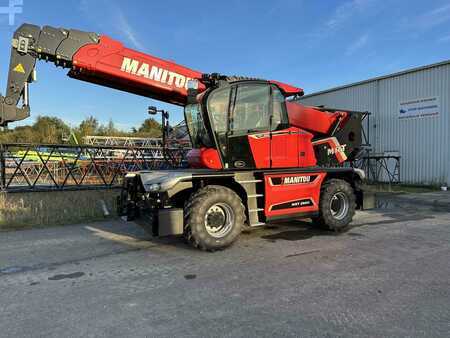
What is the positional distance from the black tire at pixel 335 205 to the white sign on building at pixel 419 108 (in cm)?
1058

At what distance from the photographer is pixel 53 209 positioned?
32.0 ft

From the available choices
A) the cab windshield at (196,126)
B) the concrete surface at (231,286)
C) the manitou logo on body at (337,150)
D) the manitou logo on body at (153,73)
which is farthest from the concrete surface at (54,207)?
the manitou logo on body at (337,150)

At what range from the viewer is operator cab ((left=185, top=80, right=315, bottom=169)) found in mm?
6375

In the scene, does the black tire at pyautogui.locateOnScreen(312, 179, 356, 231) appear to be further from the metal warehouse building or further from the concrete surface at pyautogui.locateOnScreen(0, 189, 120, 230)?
the metal warehouse building

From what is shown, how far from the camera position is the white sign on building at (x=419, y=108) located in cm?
1559

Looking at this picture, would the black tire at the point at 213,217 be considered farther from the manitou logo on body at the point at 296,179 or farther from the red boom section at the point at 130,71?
the red boom section at the point at 130,71

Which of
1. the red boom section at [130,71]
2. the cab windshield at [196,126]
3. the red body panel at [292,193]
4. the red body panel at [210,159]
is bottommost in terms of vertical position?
the red body panel at [292,193]

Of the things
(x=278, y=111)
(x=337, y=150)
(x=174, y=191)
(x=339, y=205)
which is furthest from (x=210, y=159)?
(x=337, y=150)

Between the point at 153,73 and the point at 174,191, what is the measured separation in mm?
2841

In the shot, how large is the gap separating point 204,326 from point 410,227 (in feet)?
20.6

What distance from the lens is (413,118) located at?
651 inches

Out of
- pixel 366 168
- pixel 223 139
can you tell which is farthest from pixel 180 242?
pixel 366 168

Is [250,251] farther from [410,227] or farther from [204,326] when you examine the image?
[410,227]

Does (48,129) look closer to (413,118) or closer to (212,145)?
(413,118)
